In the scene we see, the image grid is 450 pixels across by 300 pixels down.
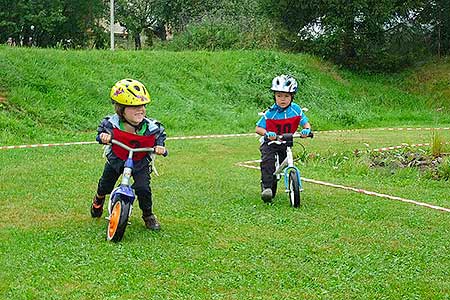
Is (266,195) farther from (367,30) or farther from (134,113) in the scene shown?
(367,30)

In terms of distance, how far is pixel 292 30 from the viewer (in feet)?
92.8

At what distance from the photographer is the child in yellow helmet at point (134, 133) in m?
6.51

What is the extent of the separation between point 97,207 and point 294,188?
7.22 feet

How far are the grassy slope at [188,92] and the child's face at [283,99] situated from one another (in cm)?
796

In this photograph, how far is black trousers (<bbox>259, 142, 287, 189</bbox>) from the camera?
8.41m

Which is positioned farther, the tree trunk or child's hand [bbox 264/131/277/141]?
the tree trunk

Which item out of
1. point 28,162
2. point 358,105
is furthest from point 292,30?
point 28,162

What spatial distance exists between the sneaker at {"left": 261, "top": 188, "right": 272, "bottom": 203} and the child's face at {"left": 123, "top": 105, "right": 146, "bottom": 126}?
7.31 feet

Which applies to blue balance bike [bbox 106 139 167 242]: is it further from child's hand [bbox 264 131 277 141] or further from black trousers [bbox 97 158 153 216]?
child's hand [bbox 264 131 277 141]

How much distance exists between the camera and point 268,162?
8.45 meters

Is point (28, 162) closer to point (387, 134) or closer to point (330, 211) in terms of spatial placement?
point (330, 211)

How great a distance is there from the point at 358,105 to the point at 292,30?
4.97 m

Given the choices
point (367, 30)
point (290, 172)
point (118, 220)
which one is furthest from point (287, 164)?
point (367, 30)

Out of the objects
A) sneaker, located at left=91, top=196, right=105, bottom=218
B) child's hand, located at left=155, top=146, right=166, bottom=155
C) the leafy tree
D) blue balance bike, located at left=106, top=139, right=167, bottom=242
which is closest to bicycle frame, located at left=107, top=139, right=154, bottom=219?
blue balance bike, located at left=106, top=139, right=167, bottom=242
